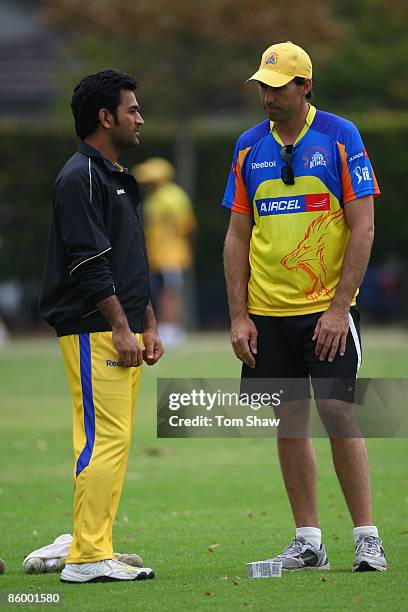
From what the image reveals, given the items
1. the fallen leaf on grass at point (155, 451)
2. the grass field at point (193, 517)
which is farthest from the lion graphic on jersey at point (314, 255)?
the fallen leaf on grass at point (155, 451)

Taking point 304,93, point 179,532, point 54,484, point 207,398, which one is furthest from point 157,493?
point 304,93

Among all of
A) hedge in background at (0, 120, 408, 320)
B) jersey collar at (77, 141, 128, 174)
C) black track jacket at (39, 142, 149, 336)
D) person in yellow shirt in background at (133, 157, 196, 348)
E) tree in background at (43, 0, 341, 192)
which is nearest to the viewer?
black track jacket at (39, 142, 149, 336)

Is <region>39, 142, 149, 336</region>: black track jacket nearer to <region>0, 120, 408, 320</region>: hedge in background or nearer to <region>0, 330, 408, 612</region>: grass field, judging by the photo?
<region>0, 330, 408, 612</region>: grass field

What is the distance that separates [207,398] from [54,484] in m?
3.72

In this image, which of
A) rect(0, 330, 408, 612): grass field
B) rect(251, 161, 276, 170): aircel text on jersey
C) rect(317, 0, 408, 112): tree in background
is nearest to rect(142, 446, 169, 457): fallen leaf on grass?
rect(0, 330, 408, 612): grass field

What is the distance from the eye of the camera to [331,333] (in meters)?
6.68

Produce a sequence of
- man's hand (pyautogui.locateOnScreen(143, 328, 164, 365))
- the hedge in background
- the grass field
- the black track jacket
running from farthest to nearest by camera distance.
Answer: the hedge in background
man's hand (pyautogui.locateOnScreen(143, 328, 164, 365))
the black track jacket
the grass field

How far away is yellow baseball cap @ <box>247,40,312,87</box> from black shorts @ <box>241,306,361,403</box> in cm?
112

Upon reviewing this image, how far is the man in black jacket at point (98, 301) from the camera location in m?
6.50

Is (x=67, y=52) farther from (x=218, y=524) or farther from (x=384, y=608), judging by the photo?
(x=384, y=608)

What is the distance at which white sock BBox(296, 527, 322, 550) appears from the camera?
6969 millimetres

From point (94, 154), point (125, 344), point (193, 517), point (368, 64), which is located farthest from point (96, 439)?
point (368, 64)

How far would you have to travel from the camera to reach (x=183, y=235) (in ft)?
82.7

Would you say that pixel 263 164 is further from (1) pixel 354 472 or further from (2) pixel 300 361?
(1) pixel 354 472
